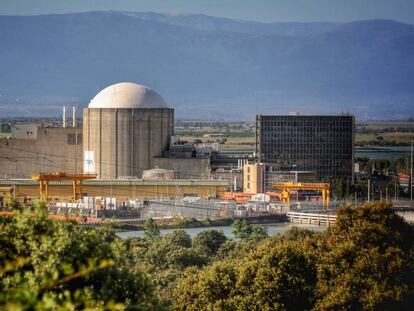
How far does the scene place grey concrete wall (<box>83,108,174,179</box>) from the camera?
72938 millimetres

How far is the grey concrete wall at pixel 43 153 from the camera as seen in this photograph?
74.9 metres

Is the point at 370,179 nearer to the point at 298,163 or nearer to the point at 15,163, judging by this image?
the point at 298,163

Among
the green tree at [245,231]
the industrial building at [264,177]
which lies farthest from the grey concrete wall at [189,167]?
the green tree at [245,231]

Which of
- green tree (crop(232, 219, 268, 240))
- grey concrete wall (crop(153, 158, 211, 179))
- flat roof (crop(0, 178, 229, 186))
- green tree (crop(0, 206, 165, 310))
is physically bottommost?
green tree (crop(232, 219, 268, 240))

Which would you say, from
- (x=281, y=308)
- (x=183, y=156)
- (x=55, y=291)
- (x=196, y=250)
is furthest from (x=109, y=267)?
(x=183, y=156)

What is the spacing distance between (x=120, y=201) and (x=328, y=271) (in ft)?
126

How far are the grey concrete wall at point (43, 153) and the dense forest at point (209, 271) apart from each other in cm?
3357

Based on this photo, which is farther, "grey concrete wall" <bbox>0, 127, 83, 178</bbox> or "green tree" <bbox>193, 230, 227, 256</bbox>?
"grey concrete wall" <bbox>0, 127, 83, 178</bbox>

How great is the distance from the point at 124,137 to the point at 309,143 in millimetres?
11755

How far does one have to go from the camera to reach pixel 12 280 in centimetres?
1420

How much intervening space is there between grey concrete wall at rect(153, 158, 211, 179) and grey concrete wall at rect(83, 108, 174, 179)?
49.1 inches

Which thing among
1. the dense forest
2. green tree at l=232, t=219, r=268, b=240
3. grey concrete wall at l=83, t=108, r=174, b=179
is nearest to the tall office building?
grey concrete wall at l=83, t=108, r=174, b=179

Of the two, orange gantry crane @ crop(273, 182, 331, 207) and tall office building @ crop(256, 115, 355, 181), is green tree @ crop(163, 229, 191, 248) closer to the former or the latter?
orange gantry crane @ crop(273, 182, 331, 207)

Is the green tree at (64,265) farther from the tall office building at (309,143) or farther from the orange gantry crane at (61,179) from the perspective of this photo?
the tall office building at (309,143)
